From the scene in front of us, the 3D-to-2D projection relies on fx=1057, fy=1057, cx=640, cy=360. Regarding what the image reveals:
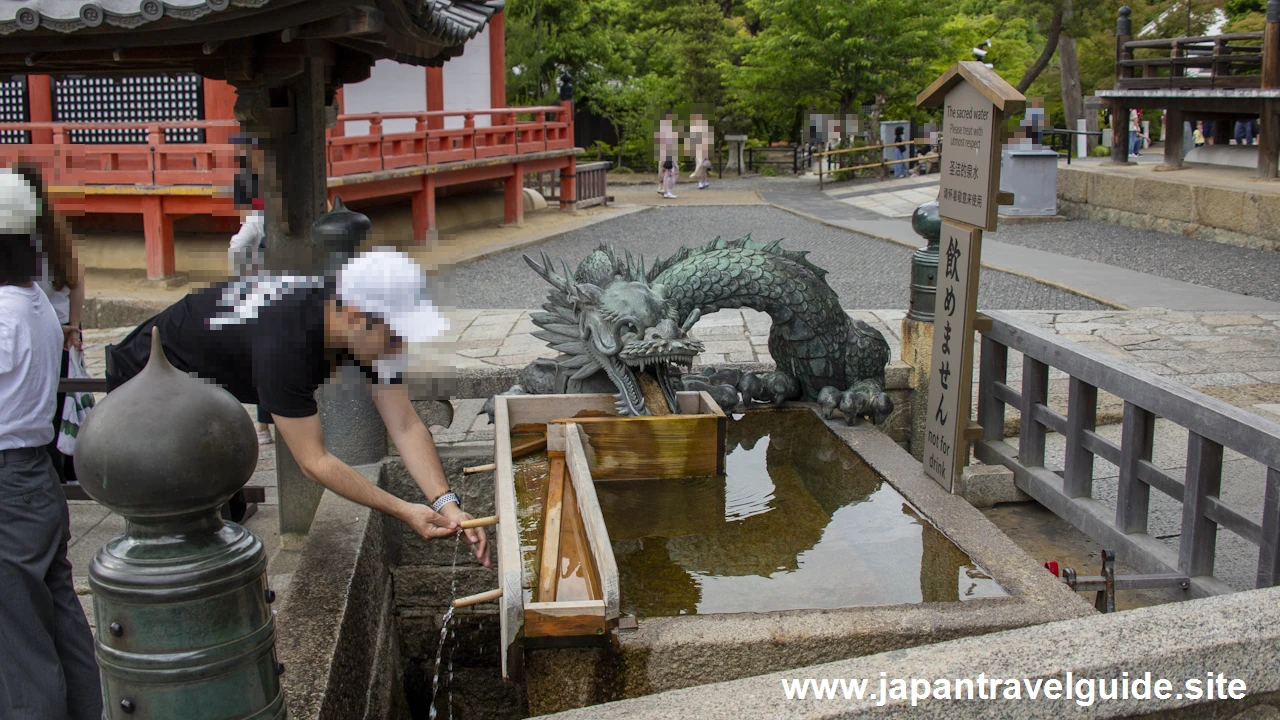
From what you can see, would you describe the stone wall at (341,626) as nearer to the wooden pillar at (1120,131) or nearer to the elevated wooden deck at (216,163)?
the elevated wooden deck at (216,163)

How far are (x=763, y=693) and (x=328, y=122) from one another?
11.1 ft

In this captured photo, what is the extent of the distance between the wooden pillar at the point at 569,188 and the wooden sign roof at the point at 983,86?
14.6m

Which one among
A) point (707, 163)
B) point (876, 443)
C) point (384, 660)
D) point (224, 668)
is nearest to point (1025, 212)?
point (707, 163)

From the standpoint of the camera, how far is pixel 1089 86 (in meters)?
28.0

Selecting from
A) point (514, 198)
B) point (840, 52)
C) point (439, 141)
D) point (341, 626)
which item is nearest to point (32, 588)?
point (341, 626)

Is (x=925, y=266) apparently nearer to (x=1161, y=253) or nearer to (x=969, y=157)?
(x=969, y=157)

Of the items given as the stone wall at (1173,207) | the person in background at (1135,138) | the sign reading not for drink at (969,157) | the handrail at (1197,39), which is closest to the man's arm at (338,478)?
the sign reading not for drink at (969,157)

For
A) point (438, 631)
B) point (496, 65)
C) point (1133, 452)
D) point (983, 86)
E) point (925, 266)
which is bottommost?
point (438, 631)

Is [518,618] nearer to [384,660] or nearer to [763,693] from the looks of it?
[763,693]

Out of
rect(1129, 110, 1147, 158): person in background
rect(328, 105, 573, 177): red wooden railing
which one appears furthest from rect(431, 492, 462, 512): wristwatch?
rect(1129, 110, 1147, 158): person in background

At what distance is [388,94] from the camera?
1458cm

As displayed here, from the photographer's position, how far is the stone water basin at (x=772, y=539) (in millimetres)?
3057

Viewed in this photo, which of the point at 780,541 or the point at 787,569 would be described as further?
the point at 780,541

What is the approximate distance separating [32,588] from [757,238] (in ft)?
41.3
